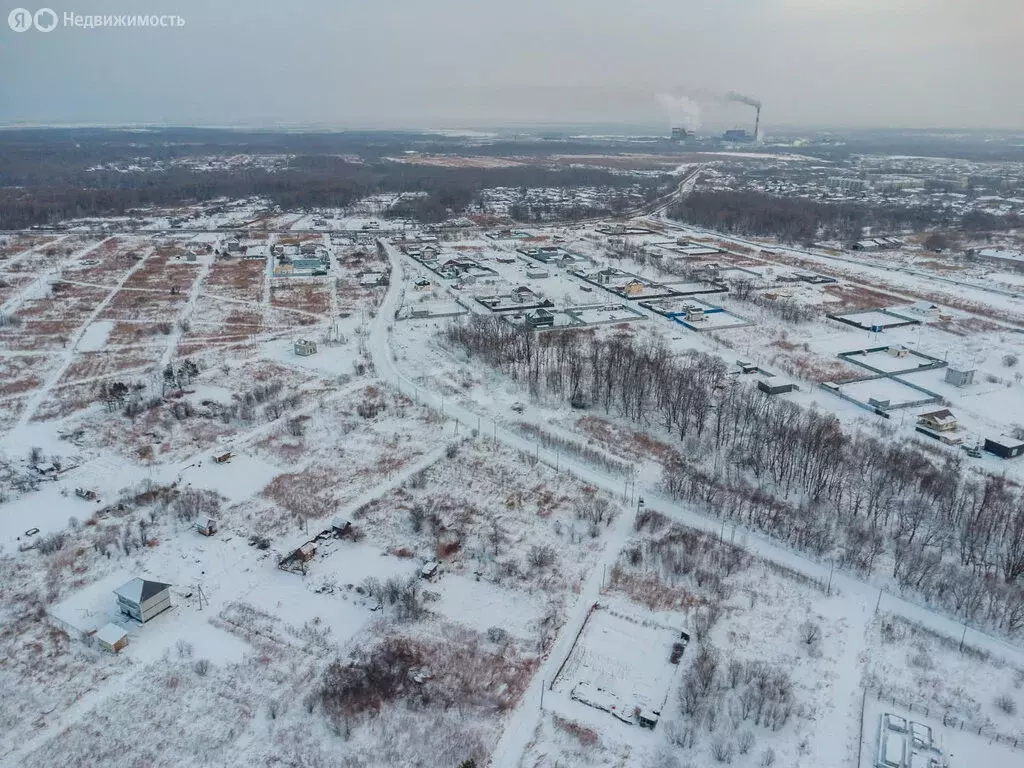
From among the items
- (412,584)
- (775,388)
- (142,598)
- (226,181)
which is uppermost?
(226,181)

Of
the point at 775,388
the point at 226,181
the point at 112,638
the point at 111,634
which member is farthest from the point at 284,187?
the point at 112,638

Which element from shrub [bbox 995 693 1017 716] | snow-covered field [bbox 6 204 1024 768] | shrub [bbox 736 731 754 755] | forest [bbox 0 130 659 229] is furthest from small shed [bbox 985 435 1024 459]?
forest [bbox 0 130 659 229]

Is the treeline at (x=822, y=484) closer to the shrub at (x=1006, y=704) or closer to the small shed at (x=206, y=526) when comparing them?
the shrub at (x=1006, y=704)

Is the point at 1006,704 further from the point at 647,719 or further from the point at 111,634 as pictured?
the point at 111,634

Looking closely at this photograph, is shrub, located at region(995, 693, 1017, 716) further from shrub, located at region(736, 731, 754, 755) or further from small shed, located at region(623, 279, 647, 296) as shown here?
small shed, located at region(623, 279, 647, 296)

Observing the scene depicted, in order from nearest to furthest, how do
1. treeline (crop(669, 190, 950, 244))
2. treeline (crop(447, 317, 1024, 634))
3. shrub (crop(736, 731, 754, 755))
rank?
shrub (crop(736, 731, 754, 755))
treeline (crop(447, 317, 1024, 634))
treeline (crop(669, 190, 950, 244))

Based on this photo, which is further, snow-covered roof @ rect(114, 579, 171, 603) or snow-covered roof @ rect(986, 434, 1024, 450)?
snow-covered roof @ rect(986, 434, 1024, 450)

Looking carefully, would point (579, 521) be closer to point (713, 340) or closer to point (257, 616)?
point (257, 616)

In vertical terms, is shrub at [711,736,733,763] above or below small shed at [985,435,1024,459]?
below
